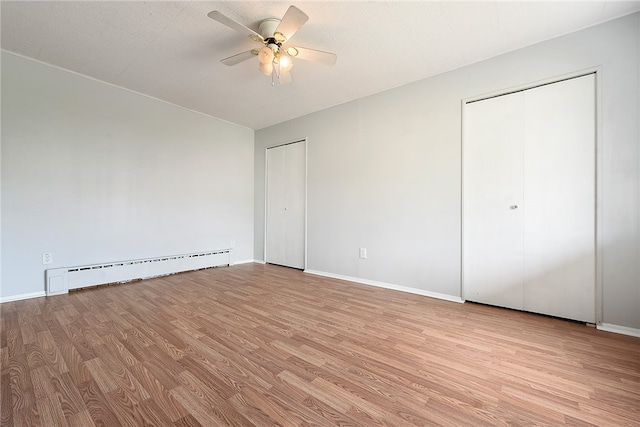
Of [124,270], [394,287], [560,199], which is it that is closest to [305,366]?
[394,287]

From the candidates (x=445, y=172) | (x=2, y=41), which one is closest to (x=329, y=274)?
(x=445, y=172)

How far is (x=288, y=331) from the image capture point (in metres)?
1.91

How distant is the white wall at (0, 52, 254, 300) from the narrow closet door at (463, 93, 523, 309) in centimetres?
377

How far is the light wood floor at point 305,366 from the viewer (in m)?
1.12

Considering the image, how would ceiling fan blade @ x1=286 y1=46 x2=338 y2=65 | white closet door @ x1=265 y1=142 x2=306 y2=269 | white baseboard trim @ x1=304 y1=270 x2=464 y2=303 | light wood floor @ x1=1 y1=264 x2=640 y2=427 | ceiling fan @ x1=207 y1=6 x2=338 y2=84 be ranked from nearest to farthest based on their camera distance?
light wood floor @ x1=1 y1=264 x2=640 y2=427 < ceiling fan @ x1=207 y1=6 x2=338 y2=84 < ceiling fan blade @ x1=286 y1=46 x2=338 y2=65 < white baseboard trim @ x1=304 y1=270 x2=464 y2=303 < white closet door @ x1=265 y1=142 x2=306 y2=269

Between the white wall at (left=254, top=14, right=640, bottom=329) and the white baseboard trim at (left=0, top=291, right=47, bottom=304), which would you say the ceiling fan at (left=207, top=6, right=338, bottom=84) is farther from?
the white baseboard trim at (left=0, top=291, right=47, bottom=304)

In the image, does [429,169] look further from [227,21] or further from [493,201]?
[227,21]

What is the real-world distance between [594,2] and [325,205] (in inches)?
123

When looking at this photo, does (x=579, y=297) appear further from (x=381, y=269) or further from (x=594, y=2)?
(x=594, y=2)

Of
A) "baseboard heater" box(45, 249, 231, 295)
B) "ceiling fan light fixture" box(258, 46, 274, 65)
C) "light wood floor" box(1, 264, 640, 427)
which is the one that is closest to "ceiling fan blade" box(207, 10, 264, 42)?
"ceiling fan light fixture" box(258, 46, 274, 65)

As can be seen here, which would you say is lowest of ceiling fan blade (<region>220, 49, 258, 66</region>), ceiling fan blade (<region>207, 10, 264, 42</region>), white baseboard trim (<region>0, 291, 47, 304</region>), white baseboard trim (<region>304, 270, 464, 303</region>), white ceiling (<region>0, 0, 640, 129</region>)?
white baseboard trim (<region>304, 270, 464, 303</region>)

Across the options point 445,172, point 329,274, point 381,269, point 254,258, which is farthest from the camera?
point 254,258

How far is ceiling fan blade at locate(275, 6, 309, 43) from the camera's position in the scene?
1622 millimetres

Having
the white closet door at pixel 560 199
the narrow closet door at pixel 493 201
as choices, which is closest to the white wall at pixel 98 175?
the narrow closet door at pixel 493 201
